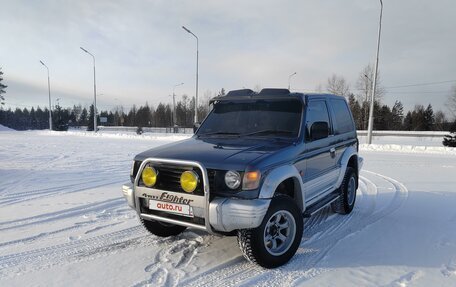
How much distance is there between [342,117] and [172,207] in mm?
3753

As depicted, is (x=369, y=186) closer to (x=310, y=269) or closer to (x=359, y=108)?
(x=310, y=269)

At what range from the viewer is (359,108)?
5169 cm

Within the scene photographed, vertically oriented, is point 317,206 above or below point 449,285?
above

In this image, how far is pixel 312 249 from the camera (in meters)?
4.30

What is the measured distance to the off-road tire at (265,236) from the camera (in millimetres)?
3598

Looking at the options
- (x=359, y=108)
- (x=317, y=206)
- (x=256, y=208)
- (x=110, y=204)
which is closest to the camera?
(x=256, y=208)

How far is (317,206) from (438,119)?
78.7 m

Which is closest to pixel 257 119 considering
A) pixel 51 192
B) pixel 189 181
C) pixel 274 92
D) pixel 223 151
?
pixel 274 92

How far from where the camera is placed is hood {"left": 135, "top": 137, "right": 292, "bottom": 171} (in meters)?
3.56

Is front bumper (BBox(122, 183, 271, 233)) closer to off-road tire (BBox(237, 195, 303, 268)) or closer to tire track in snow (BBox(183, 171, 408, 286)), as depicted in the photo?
off-road tire (BBox(237, 195, 303, 268))

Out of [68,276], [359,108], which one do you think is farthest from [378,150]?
[359,108]

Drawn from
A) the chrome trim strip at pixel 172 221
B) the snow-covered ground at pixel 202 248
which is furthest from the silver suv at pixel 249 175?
the snow-covered ground at pixel 202 248

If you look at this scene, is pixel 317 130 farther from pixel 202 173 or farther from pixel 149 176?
pixel 149 176

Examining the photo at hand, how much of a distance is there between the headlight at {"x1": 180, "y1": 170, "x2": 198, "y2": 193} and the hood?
162 millimetres
